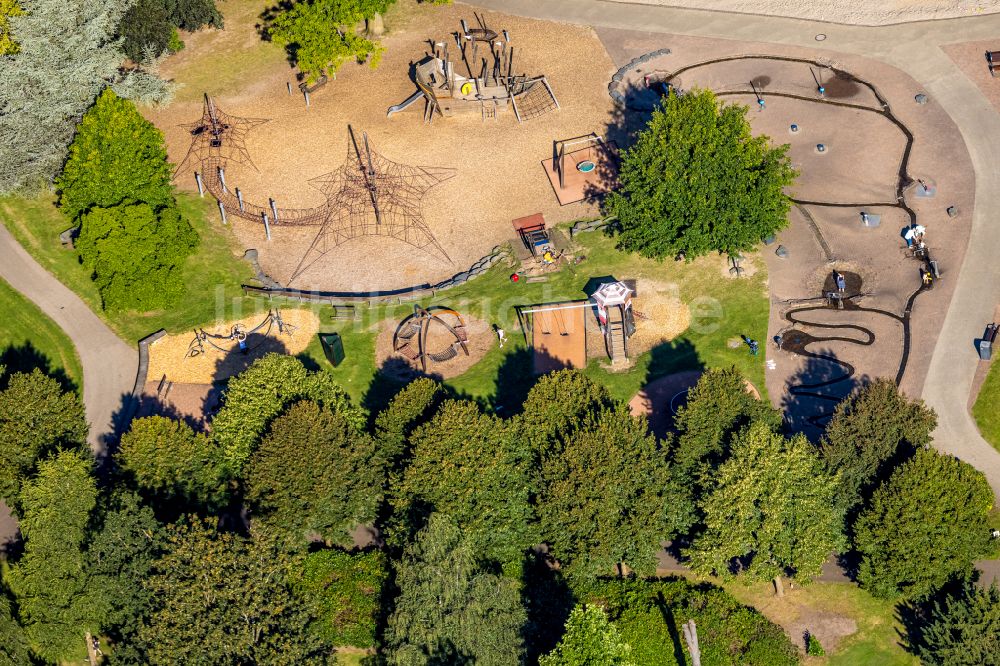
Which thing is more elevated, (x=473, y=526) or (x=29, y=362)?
(x=29, y=362)

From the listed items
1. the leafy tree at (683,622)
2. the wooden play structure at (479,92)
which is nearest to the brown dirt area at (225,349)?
the wooden play structure at (479,92)

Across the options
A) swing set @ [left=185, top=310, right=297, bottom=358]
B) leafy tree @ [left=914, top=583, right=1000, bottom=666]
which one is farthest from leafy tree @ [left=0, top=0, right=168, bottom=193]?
leafy tree @ [left=914, top=583, right=1000, bottom=666]

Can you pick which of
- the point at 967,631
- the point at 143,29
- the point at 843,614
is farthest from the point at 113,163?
the point at 967,631

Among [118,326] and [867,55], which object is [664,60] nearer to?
[867,55]

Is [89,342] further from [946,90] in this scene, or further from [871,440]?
[946,90]

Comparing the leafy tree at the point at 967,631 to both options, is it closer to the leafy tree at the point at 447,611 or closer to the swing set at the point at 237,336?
the leafy tree at the point at 447,611

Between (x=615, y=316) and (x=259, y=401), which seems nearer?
(x=259, y=401)
